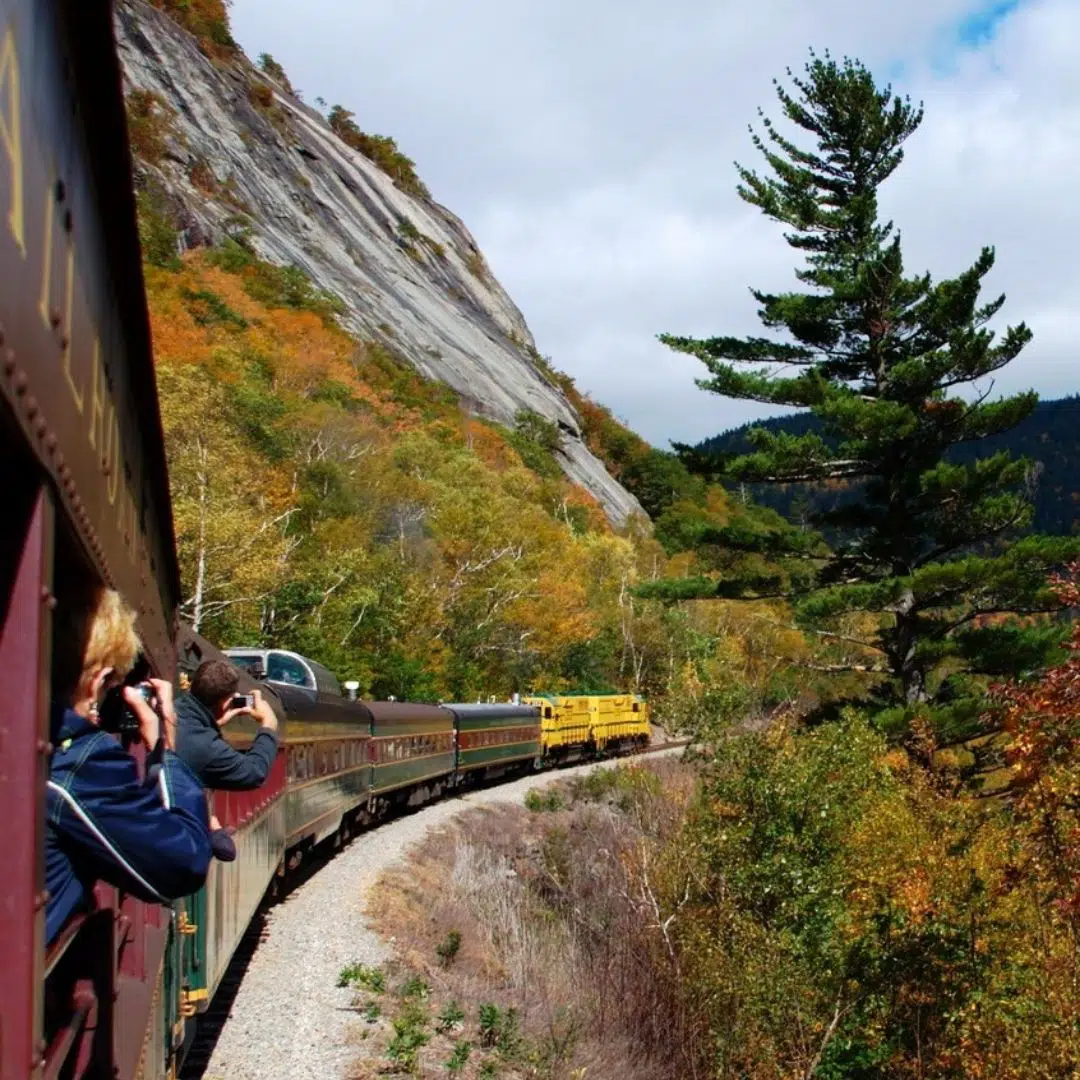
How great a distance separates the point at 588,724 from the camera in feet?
137

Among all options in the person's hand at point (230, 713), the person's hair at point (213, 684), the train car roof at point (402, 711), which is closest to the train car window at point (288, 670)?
the train car roof at point (402, 711)

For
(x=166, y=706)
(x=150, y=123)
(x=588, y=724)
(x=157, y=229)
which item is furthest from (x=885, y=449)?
(x=150, y=123)

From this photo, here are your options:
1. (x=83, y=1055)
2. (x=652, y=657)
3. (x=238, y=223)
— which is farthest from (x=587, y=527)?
(x=83, y=1055)

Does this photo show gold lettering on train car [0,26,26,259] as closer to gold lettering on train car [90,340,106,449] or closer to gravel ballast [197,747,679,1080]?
gold lettering on train car [90,340,106,449]

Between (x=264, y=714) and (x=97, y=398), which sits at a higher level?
(x=97, y=398)

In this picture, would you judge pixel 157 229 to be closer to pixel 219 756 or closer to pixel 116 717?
pixel 219 756

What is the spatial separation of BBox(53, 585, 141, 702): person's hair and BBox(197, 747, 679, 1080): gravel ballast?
21.6ft

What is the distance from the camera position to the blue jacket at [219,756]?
12.5ft

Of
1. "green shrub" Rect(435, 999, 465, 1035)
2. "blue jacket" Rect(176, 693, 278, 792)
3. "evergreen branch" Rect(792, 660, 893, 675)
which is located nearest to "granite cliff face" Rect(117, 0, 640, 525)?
"evergreen branch" Rect(792, 660, 893, 675)

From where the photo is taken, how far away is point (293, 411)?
136 ft

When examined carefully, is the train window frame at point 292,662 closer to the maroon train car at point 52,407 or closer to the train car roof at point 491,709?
the train car roof at point 491,709

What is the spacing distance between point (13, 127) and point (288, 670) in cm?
1548

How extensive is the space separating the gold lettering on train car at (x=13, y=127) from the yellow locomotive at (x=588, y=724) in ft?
115

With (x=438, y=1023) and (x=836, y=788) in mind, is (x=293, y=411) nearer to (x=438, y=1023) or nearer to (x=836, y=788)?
(x=836, y=788)
